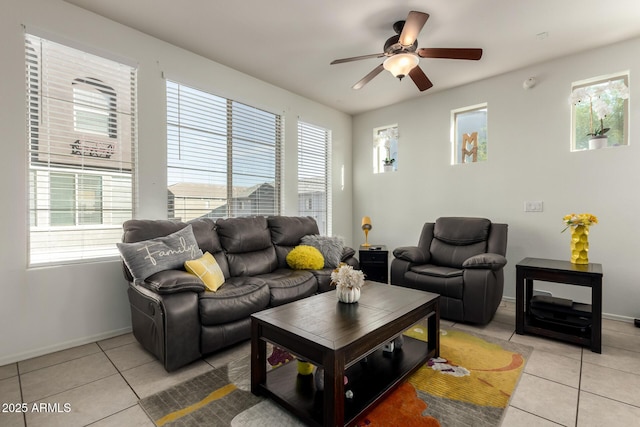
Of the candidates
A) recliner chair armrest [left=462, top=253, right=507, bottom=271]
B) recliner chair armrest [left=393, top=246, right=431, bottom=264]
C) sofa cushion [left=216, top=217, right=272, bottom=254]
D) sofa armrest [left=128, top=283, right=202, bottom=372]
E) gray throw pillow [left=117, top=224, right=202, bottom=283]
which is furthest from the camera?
recliner chair armrest [left=393, top=246, right=431, bottom=264]

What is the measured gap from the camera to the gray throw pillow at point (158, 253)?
2.35 m

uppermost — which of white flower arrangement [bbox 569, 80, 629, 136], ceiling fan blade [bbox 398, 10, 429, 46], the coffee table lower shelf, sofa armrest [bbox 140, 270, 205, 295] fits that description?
ceiling fan blade [bbox 398, 10, 429, 46]

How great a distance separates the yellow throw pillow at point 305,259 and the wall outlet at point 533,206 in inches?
101

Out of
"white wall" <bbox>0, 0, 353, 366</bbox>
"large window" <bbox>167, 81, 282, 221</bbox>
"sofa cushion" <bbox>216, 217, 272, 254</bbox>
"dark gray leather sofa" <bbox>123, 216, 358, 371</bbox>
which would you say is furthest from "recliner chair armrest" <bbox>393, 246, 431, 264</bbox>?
"white wall" <bbox>0, 0, 353, 366</bbox>

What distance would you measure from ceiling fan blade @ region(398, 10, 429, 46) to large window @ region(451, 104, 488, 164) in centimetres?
219

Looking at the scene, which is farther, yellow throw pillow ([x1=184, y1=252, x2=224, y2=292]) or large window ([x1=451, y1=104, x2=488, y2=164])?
large window ([x1=451, y1=104, x2=488, y2=164])

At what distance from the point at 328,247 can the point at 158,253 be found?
6.06 ft

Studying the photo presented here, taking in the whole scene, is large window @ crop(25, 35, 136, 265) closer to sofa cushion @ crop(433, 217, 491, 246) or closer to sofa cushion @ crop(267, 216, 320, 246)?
sofa cushion @ crop(267, 216, 320, 246)

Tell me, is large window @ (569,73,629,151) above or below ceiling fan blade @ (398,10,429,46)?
below

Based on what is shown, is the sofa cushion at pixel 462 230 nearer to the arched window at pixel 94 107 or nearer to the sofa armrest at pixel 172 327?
the sofa armrest at pixel 172 327

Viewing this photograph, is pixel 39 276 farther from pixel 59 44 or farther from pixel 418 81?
pixel 418 81

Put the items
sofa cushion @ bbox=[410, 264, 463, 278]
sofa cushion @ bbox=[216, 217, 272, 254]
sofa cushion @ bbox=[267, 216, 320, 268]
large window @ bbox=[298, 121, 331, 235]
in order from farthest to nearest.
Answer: large window @ bbox=[298, 121, 331, 235] → sofa cushion @ bbox=[267, 216, 320, 268] → sofa cushion @ bbox=[216, 217, 272, 254] → sofa cushion @ bbox=[410, 264, 463, 278]

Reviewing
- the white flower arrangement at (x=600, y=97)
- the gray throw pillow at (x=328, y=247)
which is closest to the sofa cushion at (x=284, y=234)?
the gray throw pillow at (x=328, y=247)

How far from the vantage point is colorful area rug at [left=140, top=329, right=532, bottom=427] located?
164 cm
